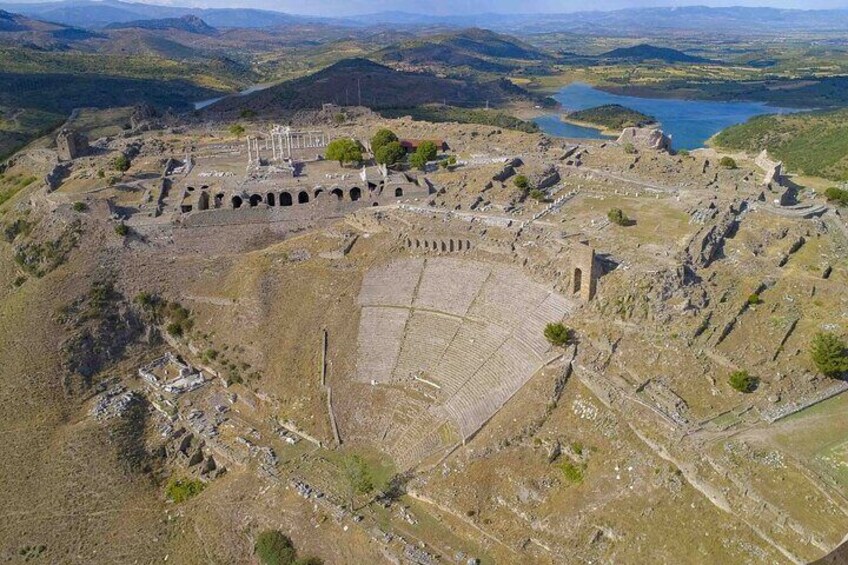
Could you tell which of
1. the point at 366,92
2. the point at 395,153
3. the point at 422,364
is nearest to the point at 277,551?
the point at 422,364

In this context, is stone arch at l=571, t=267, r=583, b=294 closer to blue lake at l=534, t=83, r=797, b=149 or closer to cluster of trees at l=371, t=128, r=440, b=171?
cluster of trees at l=371, t=128, r=440, b=171

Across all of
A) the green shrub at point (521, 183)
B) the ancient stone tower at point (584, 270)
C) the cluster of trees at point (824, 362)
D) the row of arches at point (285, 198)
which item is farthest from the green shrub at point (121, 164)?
the cluster of trees at point (824, 362)

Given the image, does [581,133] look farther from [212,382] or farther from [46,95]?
[46,95]

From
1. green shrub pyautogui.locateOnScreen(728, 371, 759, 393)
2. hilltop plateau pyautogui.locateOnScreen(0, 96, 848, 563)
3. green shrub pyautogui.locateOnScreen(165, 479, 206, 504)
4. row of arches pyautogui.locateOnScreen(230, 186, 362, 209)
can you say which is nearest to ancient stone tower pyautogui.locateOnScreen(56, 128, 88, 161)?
hilltop plateau pyautogui.locateOnScreen(0, 96, 848, 563)

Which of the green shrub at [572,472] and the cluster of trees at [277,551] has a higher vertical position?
the green shrub at [572,472]

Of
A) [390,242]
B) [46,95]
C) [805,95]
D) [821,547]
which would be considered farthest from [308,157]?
[805,95]

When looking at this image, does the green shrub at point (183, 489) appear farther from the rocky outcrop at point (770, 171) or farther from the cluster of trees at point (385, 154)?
the rocky outcrop at point (770, 171)
